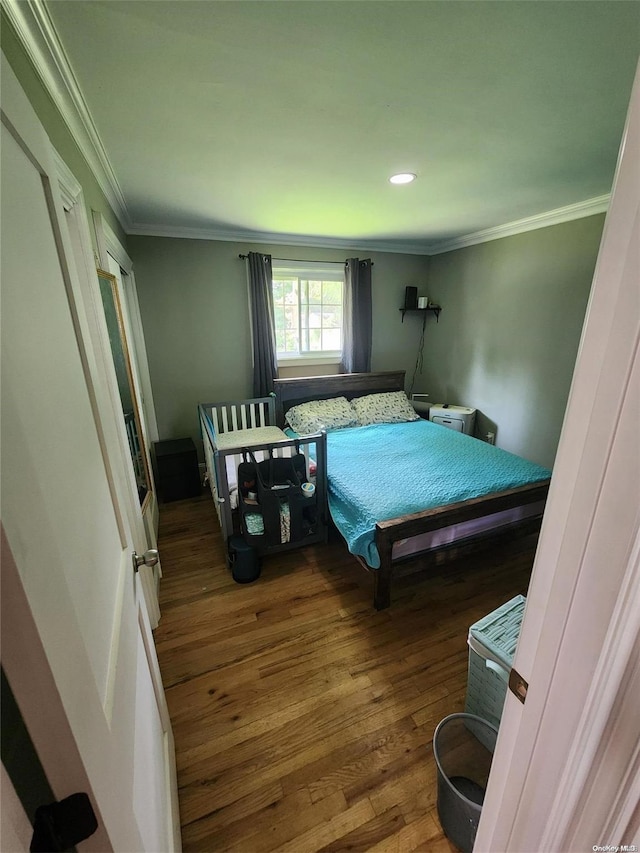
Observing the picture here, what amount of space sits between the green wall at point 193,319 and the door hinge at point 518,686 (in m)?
3.44

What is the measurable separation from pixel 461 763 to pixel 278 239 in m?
4.03

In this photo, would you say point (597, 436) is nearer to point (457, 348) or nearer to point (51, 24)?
point (51, 24)

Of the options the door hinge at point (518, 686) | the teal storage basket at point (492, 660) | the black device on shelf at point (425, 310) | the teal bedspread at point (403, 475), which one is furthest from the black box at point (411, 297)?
the door hinge at point (518, 686)

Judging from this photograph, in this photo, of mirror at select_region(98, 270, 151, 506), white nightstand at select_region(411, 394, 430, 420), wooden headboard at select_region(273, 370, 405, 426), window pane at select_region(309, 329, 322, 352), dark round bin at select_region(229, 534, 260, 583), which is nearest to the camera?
mirror at select_region(98, 270, 151, 506)

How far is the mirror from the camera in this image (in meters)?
1.95

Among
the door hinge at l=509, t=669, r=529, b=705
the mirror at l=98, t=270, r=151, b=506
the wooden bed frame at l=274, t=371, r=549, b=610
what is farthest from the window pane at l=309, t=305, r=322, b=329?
the door hinge at l=509, t=669, r=529, b=705

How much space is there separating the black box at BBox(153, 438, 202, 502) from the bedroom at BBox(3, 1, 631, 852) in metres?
0.39

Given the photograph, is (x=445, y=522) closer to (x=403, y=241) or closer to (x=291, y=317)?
(x=291, y=317)

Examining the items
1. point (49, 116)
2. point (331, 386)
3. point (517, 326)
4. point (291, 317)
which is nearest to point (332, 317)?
point (291, 317)

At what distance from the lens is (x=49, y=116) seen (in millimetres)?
1163

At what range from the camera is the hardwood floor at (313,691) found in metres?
1.16

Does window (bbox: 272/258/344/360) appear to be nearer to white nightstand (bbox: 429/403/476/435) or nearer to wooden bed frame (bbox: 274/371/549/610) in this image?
white nightstand (bbox: 429/403/476/435)

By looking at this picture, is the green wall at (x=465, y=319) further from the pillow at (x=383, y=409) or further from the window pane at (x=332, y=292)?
the pillow at (x=383, y=409)

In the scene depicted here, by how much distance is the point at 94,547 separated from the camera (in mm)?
649
